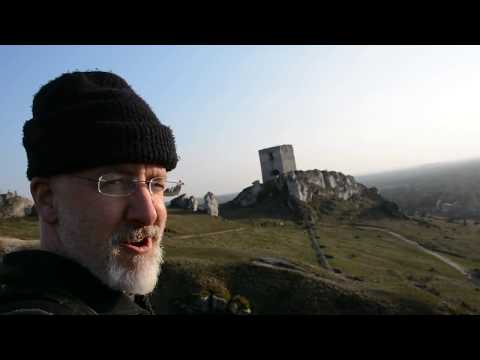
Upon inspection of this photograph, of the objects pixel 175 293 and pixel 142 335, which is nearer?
pixel 142 335

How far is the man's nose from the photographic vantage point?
329cm

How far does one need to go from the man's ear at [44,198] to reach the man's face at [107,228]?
0.08 m

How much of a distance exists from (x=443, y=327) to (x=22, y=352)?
1.70m

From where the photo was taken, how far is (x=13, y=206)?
51.6 metres

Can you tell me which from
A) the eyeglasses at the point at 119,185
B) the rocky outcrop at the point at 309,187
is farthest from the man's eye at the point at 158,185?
the rocky outcrop at the point at 309,187

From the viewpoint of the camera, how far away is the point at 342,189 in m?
98.1

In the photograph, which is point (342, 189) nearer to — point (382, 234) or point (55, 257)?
point (382, 234)

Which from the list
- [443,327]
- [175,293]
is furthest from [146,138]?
[175,293]

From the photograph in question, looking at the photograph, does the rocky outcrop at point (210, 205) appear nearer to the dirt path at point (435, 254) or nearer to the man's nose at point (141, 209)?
the dirt path at point (435, 254)

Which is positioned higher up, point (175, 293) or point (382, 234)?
point (175, 293)

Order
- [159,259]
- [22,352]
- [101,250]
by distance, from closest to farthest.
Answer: [22,352] < [101,250] < [159,259]

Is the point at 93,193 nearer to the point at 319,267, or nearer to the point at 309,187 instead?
the point at 319,267

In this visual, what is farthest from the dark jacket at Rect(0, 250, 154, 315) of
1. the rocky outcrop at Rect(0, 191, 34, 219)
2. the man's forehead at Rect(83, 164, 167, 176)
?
the rocky outcrop at Rect(0, 191, 34, 219)

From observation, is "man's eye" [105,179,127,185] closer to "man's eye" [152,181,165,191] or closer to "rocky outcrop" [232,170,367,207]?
"man's eye" [152,181,165,191]
